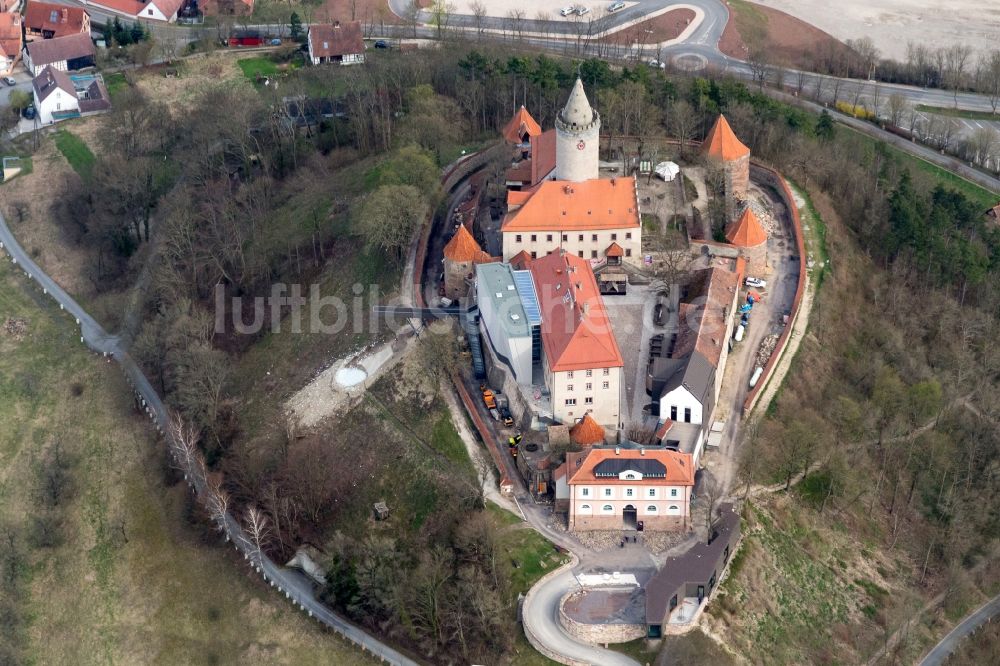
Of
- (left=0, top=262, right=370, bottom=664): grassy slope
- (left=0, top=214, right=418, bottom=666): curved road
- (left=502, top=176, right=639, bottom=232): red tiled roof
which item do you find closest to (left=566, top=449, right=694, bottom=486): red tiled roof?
(left=0, top=214, right=418, bottom=666): curved road

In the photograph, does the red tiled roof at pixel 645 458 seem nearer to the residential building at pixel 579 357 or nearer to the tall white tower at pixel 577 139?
the residential building at pixel 579 357

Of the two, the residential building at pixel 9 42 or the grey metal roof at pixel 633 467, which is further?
the residential building at pixel 9 42

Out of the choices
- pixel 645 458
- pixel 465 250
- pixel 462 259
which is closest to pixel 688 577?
pixel 645 458

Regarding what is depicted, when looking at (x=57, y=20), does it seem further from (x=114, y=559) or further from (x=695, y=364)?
(x=695, y=364)

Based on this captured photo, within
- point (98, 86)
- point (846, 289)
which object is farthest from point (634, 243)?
point (98, 86)

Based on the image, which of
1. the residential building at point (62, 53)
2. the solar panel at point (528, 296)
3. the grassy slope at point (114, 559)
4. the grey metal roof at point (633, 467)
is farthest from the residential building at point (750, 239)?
the residential building at point (62, 53)

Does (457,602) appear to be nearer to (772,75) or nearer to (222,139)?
(222,139)
